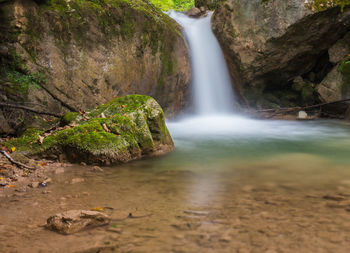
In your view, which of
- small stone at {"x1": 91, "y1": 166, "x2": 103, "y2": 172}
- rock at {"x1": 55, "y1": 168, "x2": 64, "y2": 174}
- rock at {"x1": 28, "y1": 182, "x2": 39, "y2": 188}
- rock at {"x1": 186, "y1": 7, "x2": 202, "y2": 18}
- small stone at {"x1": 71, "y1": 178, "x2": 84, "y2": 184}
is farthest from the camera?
rock at {"x1": 186, "y1": 7, "x2": 202, "y2": 18}

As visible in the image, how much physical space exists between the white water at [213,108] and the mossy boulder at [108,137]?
2385 millimetres

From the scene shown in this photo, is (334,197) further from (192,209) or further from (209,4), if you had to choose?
(209,4)

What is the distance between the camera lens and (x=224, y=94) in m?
11.7

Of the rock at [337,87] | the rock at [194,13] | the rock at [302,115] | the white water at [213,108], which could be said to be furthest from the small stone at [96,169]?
the rock at [194,13]

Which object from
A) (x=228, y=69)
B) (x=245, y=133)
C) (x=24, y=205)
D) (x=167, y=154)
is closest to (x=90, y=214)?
(x=24, y=205)

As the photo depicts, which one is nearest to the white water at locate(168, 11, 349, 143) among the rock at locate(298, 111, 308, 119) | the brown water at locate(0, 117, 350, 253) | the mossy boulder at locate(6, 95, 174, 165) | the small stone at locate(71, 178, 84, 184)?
the rock at locate(298, 111, 308, 119)

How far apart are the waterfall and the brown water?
6.32 metres

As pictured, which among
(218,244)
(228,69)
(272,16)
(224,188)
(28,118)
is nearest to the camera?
(218,244)

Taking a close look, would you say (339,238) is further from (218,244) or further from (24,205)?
(24,205)

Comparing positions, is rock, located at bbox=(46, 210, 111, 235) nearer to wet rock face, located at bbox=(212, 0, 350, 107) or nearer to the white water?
the white water

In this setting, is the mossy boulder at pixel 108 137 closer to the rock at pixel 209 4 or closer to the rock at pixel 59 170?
the rock at pixel 59 170

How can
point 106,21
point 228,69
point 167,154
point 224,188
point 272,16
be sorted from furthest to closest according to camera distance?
point 228,69, point 272,16, point 106,21, point 167,154, point 224,188

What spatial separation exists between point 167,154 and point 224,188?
6.58 feet

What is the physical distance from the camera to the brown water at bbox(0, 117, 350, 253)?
6.19ft
